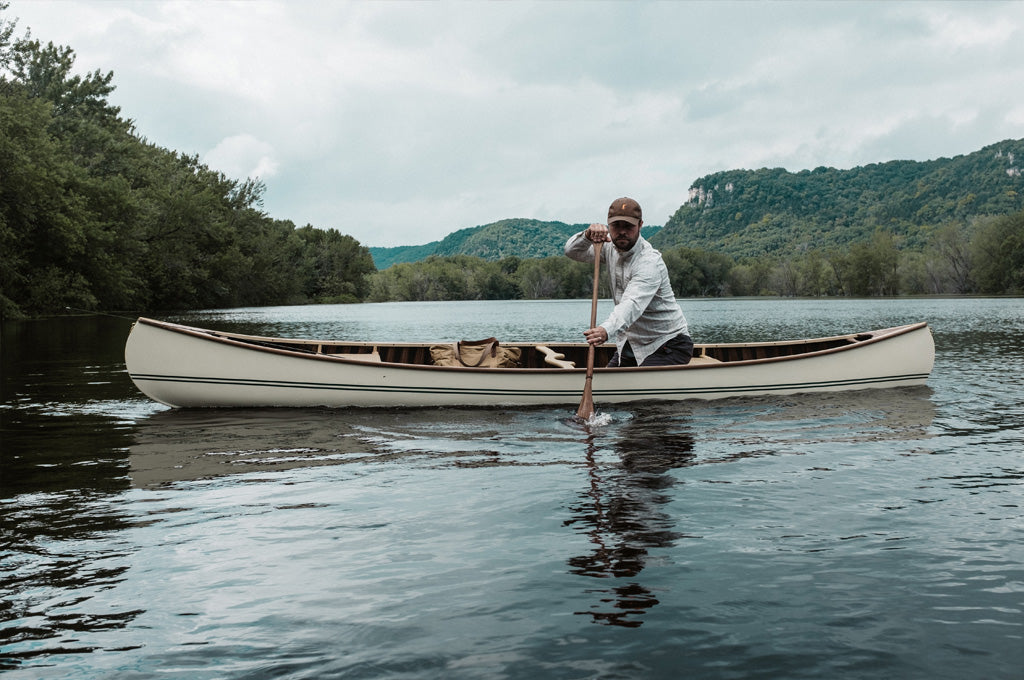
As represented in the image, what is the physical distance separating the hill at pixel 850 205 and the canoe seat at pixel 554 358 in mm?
146751

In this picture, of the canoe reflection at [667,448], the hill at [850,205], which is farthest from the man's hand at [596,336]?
the hill at [850,205]

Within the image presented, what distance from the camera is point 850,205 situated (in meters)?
178

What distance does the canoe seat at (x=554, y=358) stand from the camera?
36.3 ft

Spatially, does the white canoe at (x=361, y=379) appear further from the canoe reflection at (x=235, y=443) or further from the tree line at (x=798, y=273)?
the tree line at (x=798, y=273)

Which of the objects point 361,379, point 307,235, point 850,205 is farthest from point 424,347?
point 850,205

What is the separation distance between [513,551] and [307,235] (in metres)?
123

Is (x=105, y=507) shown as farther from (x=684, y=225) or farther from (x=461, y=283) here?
(x=684, y=225)

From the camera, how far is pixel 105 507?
19.7 feet

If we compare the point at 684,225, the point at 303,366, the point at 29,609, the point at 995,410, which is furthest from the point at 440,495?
the point at 684,225

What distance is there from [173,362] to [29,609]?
6.67 metres

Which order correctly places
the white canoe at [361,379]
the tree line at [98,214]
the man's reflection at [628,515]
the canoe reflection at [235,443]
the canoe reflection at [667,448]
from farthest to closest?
the tree line at [98,214], the white canoe at [361,379], the canoe reflection at [235,443], the canoe reflection at [667,448], the man's reflection at [628,515]

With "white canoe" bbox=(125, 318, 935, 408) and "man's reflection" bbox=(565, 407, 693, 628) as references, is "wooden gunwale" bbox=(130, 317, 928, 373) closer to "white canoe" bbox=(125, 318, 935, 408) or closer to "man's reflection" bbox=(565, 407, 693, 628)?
"white canoe" bbox=(125, 318, 935, 408)

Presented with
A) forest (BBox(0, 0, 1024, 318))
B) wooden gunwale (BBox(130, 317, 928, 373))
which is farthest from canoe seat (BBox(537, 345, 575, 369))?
forest (BBox(0, 0, 1024, 318))

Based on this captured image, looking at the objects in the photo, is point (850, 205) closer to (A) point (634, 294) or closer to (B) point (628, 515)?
(A) point (634, 294)
